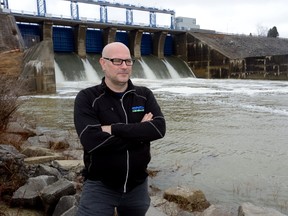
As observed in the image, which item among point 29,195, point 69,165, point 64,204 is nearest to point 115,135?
point 64,204

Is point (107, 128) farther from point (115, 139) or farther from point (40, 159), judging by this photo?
point (40, 159)

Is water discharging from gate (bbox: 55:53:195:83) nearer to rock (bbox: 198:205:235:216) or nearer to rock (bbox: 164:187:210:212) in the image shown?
rock (bbox: 164:187:210:212)

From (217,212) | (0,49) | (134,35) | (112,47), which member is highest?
(134,35)

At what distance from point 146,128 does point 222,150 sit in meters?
4.69

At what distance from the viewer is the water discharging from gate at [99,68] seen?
24812mm

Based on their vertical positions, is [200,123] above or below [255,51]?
below

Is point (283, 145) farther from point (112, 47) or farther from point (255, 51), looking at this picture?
point (255, 51)

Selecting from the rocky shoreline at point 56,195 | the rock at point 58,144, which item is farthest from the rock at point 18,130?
the rocky shoreline at point 56,195

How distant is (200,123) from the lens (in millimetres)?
9523

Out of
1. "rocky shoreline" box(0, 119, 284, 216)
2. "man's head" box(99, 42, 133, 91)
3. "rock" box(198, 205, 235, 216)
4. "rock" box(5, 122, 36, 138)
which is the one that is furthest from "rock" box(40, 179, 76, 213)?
"rock" box(5, 122, 36, 138)

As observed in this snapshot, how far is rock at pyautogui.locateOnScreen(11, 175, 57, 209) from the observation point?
3.22 meters

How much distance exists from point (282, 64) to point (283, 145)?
2392 centimetres

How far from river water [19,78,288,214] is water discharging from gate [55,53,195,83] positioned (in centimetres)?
1239

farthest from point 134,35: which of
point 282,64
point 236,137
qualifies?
point 236,137
